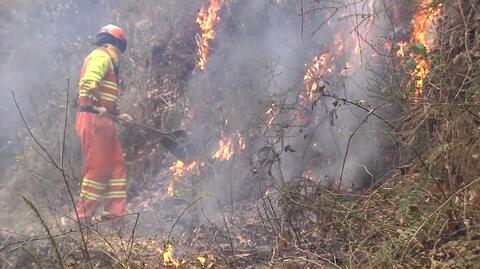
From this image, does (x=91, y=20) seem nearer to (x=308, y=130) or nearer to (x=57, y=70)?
(x=57, y=70)

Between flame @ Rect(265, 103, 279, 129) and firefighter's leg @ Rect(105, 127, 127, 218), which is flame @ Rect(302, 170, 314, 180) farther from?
firefighter's leg @ Rect(105, 127, 127, 218)

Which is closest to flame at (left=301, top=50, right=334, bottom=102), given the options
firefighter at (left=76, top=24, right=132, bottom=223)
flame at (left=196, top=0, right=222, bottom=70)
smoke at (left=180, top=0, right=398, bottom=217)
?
smoke at (left=180, top=0, right=398, bottom=217)

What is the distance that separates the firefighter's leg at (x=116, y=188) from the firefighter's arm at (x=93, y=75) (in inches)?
25.5

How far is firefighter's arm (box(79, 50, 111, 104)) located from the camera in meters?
6.11

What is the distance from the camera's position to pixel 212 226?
4871 mm

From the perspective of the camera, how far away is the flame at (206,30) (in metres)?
7.51

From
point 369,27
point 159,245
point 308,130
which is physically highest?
point 369,27

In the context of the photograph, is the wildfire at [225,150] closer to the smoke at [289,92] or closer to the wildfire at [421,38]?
the smoke at [289,92]

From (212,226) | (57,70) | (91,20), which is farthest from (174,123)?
(91,20)

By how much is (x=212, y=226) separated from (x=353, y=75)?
2.24 m

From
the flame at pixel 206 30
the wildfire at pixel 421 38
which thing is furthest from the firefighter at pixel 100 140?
the wildfire at pixel 421 38

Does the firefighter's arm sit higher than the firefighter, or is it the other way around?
the firefighter's arm

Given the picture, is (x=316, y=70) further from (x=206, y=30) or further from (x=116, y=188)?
(x=116, y=188)

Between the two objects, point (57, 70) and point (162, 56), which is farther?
point (57, 70)
